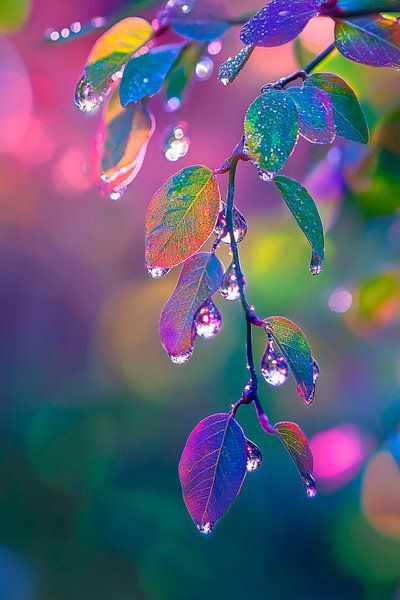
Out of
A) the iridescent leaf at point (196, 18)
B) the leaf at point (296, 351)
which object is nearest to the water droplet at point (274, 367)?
the leaf at point (296, 351)

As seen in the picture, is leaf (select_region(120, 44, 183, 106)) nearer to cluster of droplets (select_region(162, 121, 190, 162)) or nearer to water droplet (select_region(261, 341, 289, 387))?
cluster of droplets (select_region(162, 121, 190, 162))

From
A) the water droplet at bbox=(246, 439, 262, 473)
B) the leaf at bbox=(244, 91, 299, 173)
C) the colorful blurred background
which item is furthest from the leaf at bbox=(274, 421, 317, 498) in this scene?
the colorful blurred background

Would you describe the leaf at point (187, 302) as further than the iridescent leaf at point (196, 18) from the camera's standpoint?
No

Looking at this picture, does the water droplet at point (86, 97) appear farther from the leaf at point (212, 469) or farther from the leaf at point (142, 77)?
the leaf at point (212, 469)

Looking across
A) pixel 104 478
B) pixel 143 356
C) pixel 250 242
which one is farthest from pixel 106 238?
pixel 104 478

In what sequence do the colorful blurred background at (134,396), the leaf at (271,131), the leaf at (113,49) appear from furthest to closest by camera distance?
the colorful blurred background at (134,396)
the leaf at (113,49)
the leaf at (271,131)

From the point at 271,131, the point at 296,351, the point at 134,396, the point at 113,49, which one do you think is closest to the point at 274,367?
the point at 296,351
